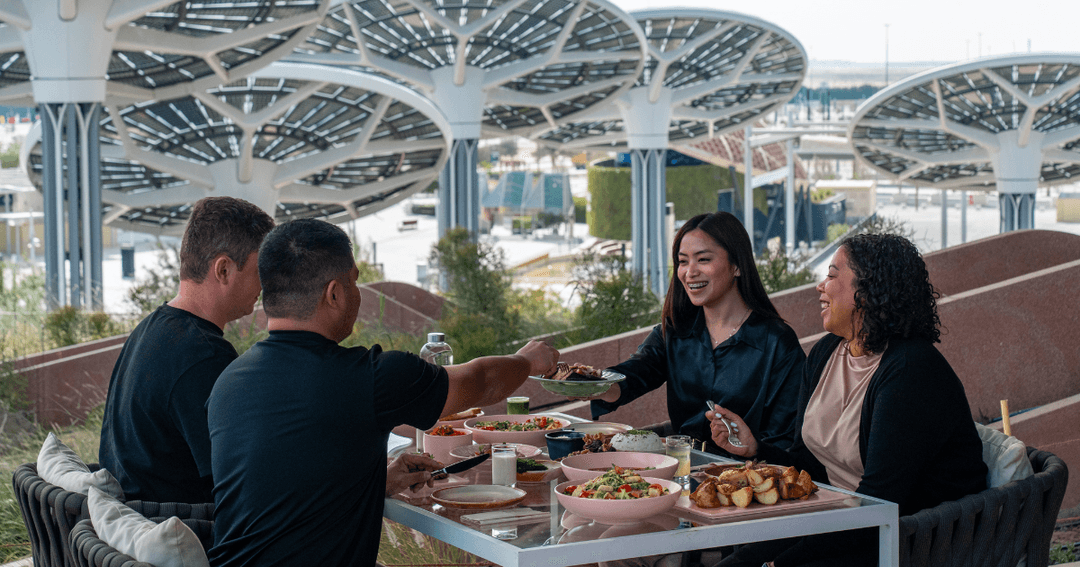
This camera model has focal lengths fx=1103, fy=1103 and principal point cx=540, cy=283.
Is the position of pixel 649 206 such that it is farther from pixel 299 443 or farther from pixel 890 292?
pixel 299 443

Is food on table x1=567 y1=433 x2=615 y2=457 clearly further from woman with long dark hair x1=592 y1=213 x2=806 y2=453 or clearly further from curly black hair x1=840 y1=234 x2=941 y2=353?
curly black hair x1=840 y1=234 x2=941 y2=353

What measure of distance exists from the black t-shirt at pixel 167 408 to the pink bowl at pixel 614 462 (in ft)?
3.10

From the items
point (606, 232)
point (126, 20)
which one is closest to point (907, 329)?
point (126, 20)

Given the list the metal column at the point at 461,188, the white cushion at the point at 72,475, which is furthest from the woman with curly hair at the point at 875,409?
the metal column at the point at 461,188

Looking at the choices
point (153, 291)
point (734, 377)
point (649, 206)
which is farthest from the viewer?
point (649, 206)

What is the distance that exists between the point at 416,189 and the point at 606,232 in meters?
22.9

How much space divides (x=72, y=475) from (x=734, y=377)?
6.99ft

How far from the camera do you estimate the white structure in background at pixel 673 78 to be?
A: 73.4 ft

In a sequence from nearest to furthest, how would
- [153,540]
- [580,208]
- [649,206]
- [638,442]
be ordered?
1. [153,540]
2. [638,442]
3. [649,206]
4. [580,208]

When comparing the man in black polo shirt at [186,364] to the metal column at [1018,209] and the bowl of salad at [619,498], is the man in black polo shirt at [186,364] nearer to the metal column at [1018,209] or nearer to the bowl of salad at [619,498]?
the bowl of salad at [619,498]

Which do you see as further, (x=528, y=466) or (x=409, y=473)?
(x=528, y=466)

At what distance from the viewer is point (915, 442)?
2900mm

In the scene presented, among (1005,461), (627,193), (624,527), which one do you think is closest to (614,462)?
(624,527)

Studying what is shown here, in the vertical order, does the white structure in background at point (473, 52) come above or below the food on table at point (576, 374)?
above
